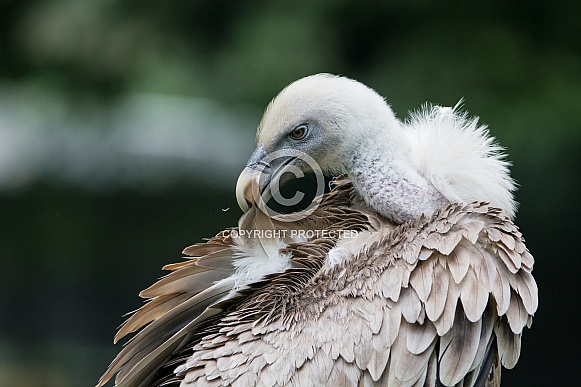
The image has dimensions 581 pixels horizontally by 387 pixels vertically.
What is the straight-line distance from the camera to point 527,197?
4848 millimetres

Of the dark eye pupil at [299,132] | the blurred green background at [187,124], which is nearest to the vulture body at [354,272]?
the dark eye pupil at [299,132]

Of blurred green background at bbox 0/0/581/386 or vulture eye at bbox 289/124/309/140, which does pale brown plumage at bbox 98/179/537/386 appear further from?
blurred green background at bbox 0/0/581/386

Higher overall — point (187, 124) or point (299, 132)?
point (187, 124)

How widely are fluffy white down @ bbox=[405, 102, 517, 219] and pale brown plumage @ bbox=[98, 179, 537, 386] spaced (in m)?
0.14

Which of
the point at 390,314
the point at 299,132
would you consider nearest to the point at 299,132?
the point at 299,132

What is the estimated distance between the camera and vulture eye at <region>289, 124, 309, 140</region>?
7.25 feet

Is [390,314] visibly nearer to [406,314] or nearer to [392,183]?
[406,314]

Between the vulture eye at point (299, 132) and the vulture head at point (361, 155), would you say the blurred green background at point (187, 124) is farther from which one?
the vulture eye at point (299, 132)

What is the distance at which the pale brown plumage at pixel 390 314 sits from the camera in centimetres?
198

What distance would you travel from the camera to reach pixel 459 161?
2.25 m

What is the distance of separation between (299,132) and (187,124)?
3.79 meters

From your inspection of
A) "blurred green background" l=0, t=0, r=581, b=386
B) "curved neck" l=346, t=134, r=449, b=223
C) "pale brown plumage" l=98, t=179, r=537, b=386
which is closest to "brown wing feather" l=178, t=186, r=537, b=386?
"pale brown plumage" l=98, t=179, r=537, b=386

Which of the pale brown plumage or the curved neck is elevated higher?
the curved neck

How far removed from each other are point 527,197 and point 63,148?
3158mm
